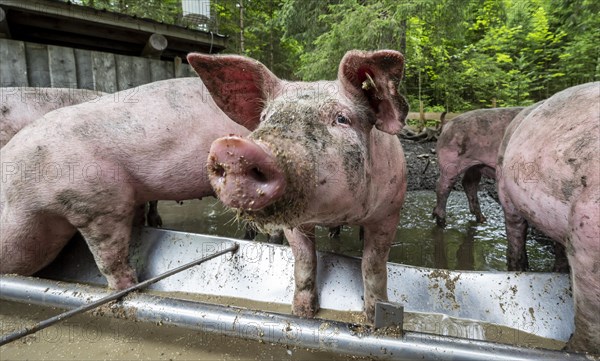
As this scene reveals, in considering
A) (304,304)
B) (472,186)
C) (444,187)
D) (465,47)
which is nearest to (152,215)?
(304,304)

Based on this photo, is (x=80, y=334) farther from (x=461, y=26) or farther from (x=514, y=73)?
(x=514, y=73)

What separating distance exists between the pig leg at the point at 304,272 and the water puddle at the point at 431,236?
68 centimetres

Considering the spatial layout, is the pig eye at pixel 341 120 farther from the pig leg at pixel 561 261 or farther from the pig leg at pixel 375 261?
the pig leg at pixel 561 261

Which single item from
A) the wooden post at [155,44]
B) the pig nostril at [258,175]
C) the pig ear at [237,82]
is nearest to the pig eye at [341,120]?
the pig ear at [237,82]

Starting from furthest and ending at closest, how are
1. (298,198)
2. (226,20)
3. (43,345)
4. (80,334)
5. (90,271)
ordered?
(226,20) → (90,271) → (80,334) → (43,345) → (298,198)

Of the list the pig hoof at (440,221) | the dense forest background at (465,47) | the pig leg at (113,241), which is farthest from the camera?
the dense forest background at (465,47)

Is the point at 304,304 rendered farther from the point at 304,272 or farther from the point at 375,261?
the point at 375,261

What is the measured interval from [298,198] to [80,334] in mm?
1933

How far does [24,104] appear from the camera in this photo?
3463mm

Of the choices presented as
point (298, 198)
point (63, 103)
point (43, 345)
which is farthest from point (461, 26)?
point (43, 345)

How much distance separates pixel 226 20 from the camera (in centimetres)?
1302

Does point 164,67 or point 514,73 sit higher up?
point 514,73

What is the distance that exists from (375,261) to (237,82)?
131 cm

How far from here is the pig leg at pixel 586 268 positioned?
4.54 feet
